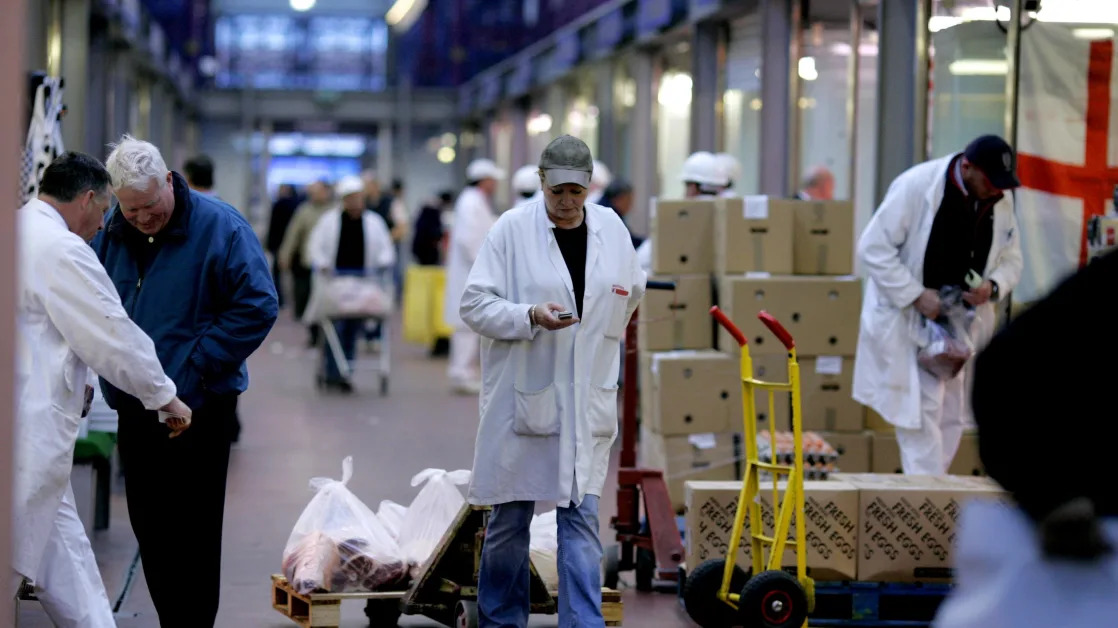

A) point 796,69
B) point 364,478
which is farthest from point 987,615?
point 796,69

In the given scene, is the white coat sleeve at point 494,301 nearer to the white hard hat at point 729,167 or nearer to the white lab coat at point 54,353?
the white lab coat at point 54,353

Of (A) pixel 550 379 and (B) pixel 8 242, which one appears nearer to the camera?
(B) pixel 8 242

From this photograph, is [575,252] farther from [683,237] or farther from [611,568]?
[683,237]

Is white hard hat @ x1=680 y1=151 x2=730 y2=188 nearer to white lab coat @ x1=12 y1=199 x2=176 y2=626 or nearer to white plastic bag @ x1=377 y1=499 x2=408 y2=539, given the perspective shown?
white plastic bag @ x1=377 y1=499 x2=408 y2=539

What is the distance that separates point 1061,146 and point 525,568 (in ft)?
15.3

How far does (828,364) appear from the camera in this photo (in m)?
8.95

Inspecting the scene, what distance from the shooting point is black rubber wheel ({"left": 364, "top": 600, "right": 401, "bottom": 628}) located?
21.1ft

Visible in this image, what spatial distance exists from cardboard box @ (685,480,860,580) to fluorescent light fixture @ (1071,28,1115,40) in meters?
3.30

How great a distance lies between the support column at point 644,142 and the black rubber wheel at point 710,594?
1194 cm

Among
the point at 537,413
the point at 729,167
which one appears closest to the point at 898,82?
the point at 729,167

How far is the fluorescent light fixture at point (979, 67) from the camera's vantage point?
9.71 m

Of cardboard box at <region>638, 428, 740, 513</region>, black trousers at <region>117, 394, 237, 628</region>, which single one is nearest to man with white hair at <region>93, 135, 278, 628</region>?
black trousers at <region>117, 394, 237, 628</region>

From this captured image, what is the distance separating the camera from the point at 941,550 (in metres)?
6.66

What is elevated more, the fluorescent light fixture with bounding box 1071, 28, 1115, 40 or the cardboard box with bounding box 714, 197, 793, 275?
the fluorescent light fixture with bounding box 1071, 28, 1115, 40
